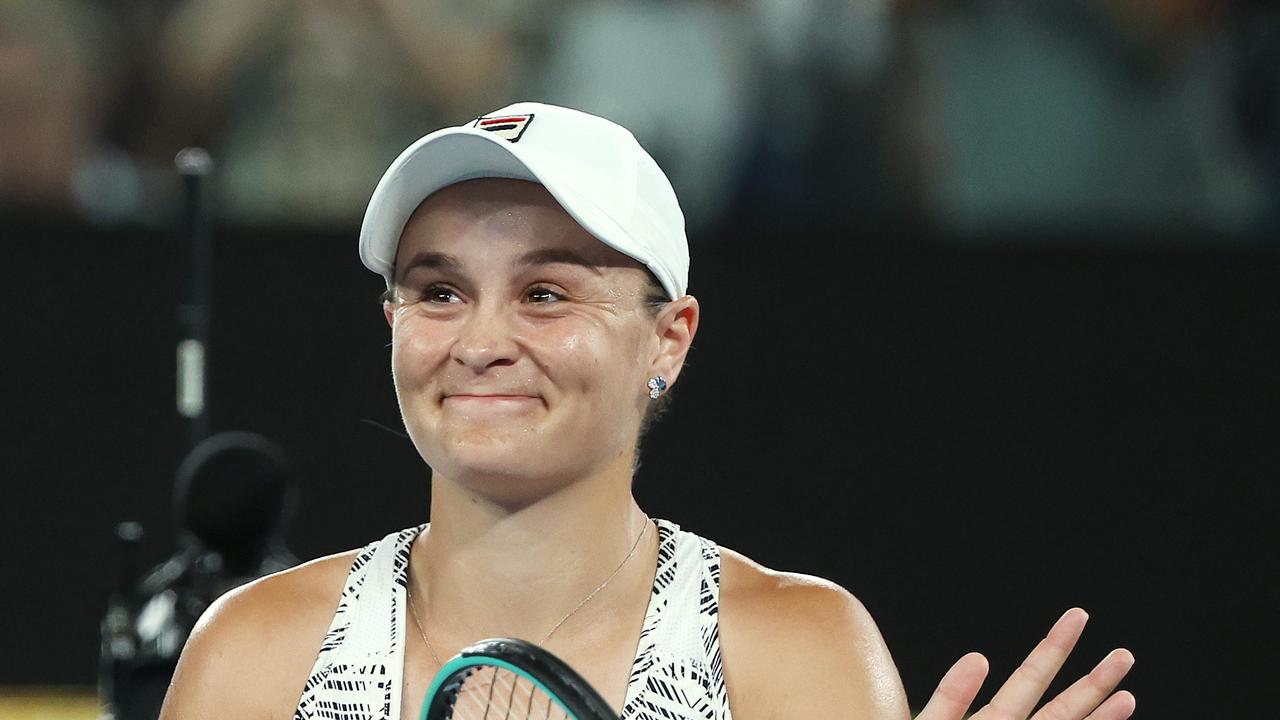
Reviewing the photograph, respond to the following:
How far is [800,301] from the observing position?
4.02m

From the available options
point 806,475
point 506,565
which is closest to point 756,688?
point 506,565

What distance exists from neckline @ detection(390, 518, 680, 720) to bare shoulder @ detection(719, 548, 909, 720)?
6 centimetres

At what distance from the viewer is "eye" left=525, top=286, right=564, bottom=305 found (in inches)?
56.9

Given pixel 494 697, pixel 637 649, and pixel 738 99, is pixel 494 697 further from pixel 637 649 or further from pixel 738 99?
pixel 738 99

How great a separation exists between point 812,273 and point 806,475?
0.47 m

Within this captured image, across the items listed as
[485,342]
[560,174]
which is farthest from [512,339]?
[560,174]

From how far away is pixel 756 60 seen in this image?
4.15m

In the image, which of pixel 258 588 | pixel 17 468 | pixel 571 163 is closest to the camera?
pixel 571 163

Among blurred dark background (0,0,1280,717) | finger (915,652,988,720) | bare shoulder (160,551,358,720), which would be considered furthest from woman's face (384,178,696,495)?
blurred dark background (0,0,1280,717)

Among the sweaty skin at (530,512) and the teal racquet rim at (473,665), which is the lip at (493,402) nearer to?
the sweaty skin at (530,512)

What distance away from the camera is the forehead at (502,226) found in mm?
1435

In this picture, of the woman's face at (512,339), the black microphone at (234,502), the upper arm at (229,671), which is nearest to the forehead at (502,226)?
the woman's face at (512,339)

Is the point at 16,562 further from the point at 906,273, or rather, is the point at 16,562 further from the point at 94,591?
the point at 906,273

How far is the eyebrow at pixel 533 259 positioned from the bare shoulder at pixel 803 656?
1.14 feet
